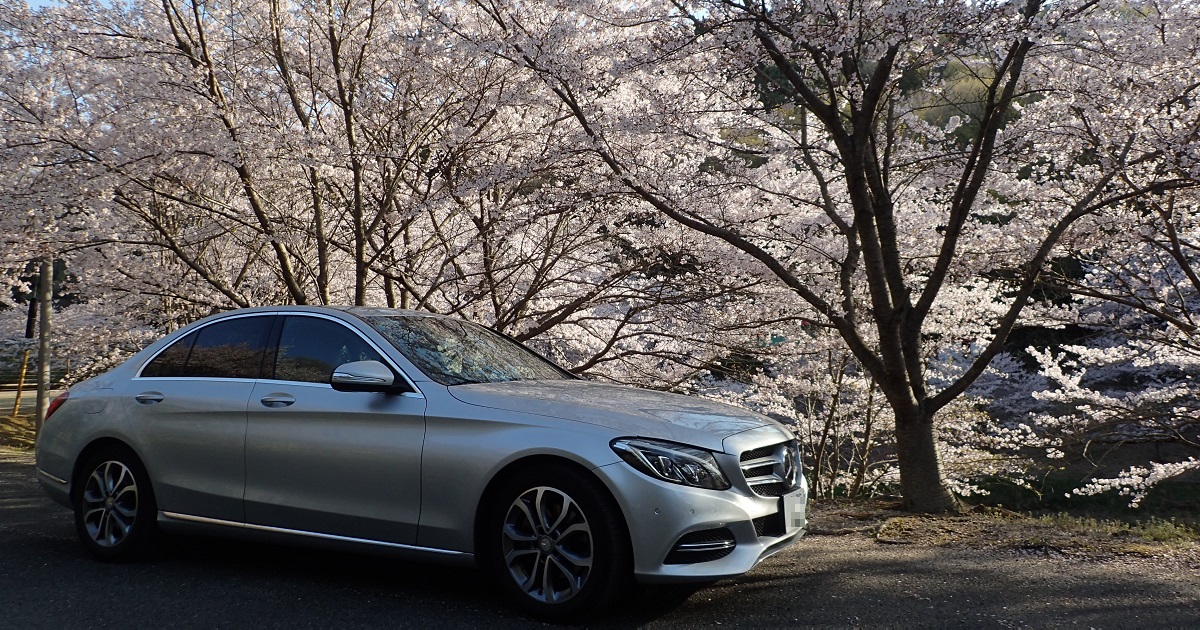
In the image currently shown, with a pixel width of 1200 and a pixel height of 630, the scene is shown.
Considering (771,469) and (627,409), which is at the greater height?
(627,409)

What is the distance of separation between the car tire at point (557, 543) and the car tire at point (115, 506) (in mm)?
2302

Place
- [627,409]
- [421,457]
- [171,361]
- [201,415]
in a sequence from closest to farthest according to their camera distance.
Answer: [627,409] → [421,457] → [201,415] → [171,361]

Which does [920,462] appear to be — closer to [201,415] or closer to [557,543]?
[557,543]

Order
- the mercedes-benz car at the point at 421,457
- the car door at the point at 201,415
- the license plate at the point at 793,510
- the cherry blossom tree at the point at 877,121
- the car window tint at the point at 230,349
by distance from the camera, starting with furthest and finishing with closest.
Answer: the cherry blossom tree at the point at 877,121, the car window tint at the point at 230,349, the car door at the point at 201,415, the license plate at the point at 793,510, the mercedes-benz car at the point at 421,457

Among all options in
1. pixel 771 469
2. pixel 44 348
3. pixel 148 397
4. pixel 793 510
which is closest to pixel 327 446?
pixel 148 397

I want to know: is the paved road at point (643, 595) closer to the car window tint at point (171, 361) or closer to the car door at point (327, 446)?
the car door at point (327, 446)

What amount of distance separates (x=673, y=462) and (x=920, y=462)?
470 cm

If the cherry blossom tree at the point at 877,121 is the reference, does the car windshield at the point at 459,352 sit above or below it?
below

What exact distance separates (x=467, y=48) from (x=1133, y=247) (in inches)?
304

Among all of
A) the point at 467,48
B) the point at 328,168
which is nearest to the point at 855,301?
the point at 467,48

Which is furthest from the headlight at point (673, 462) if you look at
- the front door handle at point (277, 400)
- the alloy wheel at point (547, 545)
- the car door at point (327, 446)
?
the front door handle at point (277, 400)

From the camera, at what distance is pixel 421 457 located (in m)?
4.29

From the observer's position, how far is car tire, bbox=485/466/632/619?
12.6ft

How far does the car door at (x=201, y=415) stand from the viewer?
4926mm
